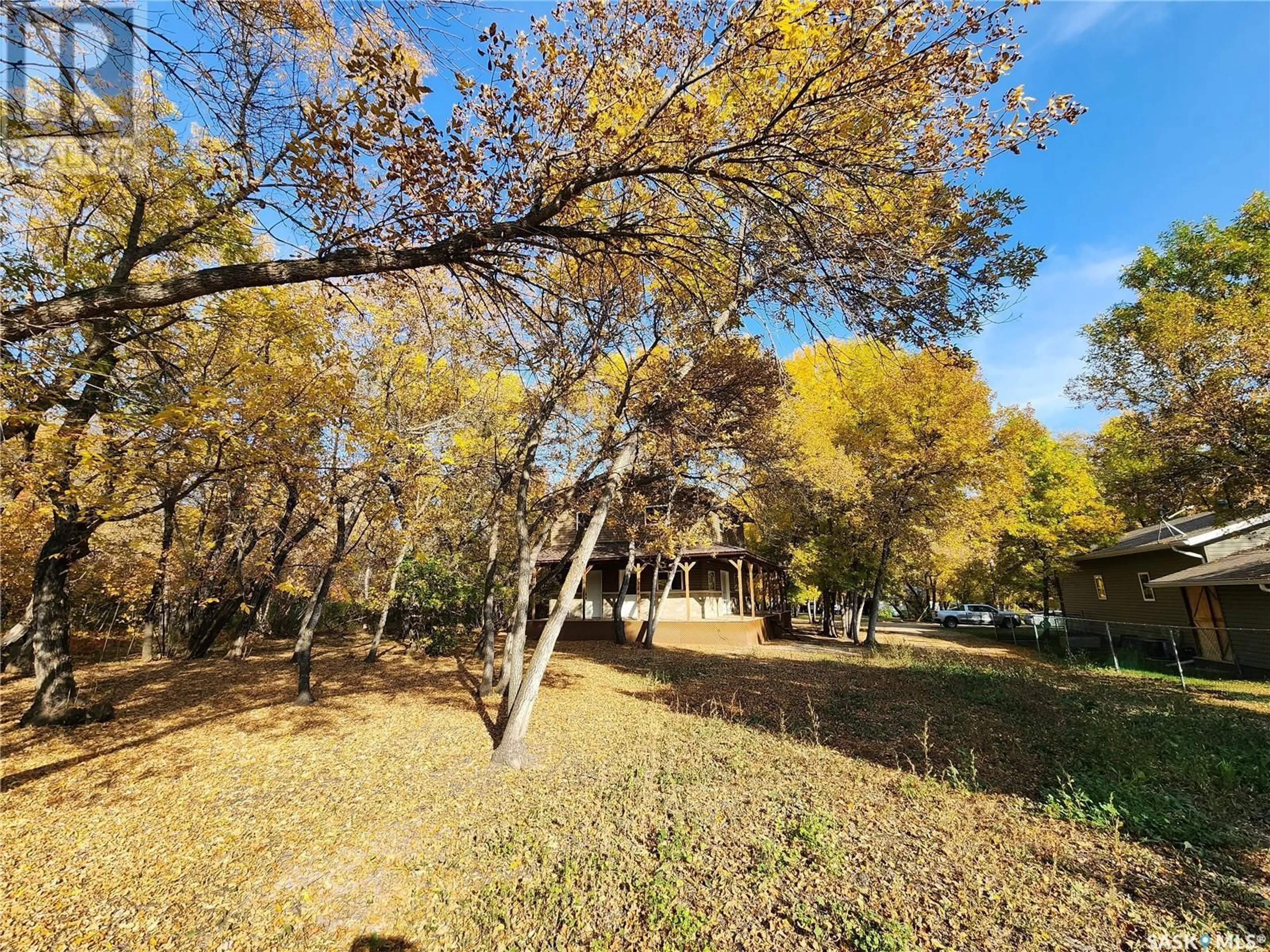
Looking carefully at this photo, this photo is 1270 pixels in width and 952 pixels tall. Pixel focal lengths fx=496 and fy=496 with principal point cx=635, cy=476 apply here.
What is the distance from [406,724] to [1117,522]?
2563 centimetres

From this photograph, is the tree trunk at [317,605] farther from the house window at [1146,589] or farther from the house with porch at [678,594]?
the house window at [1146,589]

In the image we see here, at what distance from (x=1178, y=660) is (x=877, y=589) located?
27.4 feet

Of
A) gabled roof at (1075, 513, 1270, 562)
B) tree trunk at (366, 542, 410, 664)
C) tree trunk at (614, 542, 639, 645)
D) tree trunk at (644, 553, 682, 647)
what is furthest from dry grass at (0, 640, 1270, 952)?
gabled roof at (1075, 513, 1270, 562)

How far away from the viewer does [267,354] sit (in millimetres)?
9000

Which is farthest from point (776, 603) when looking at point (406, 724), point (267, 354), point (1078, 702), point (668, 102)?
point (668, 102)

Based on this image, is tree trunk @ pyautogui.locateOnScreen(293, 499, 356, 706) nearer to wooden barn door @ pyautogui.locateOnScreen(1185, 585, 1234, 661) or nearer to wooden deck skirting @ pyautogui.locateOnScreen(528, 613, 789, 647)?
wooden deck skirting @ pyautogui.locateOnScreen(528, 613, 789, 647)

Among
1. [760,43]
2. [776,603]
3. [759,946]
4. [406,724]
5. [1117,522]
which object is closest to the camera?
[760,43]

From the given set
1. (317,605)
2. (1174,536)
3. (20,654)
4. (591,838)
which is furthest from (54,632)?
(1174,536)

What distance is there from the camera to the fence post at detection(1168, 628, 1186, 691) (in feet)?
36.2

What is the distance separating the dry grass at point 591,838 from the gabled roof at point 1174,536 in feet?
34.3

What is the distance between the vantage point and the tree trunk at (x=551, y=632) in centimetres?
652

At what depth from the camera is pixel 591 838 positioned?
4.48 meters

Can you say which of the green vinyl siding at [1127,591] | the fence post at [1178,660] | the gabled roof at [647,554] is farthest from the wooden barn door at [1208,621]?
the gabled roof at [647,554]

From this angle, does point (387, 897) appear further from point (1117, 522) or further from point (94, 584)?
point (1117, 522)
